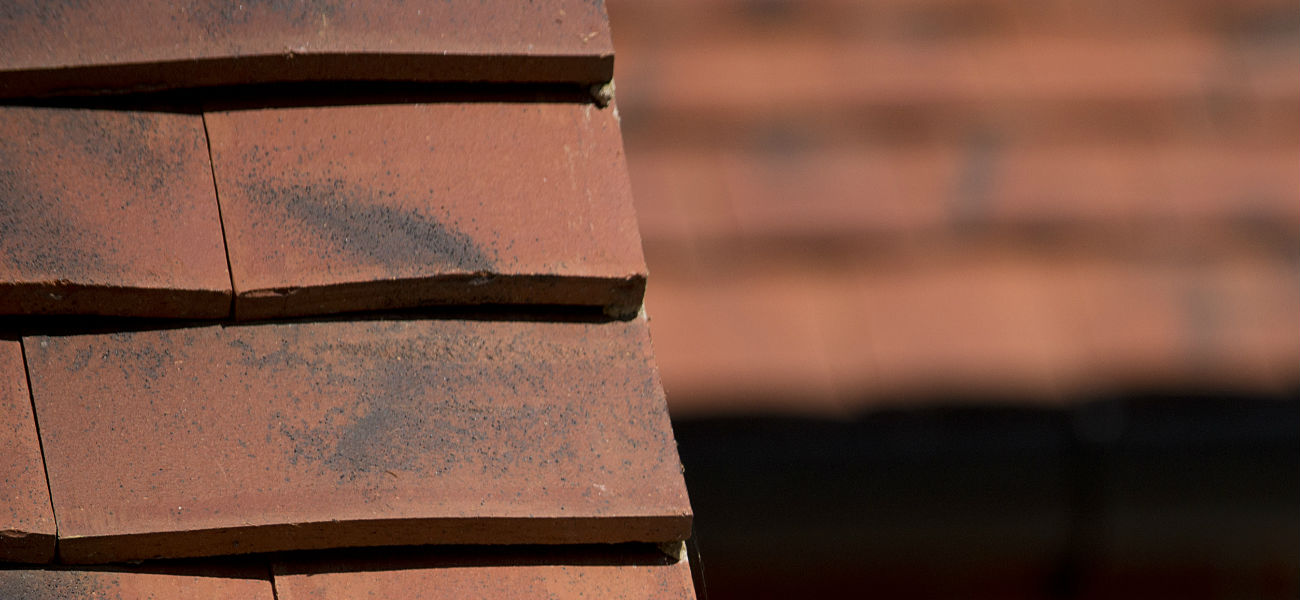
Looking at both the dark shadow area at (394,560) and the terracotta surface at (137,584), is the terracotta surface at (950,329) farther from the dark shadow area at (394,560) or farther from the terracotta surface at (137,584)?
the terracotta surface at (137,584)

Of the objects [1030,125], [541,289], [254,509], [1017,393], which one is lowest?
[1017,393]

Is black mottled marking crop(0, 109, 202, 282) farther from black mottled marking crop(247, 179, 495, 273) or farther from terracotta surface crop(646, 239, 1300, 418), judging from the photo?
terracotta surface crop(646, 239, 1300, 418)

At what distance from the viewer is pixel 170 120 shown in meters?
0.95

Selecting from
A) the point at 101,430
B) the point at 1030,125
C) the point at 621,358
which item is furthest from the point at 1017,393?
the point at 101,430

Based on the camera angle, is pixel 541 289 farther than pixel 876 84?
No

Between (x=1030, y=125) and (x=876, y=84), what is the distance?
28 centimetres

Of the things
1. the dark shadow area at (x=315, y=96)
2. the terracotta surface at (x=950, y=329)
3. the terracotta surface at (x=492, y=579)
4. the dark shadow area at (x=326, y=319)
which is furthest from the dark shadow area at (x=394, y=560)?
the terracotta surface at (x=950, y=329)

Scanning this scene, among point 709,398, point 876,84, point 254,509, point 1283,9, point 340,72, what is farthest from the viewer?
point 1283,9

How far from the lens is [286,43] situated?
958mm

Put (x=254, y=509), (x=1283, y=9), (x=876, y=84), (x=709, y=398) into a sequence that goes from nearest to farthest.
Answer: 1. (x=254, y=509)
2. (x=709, y=398)
3. (x=876, y=84)
4. (x=1283, y=9)

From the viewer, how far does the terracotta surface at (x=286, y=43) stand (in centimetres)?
94

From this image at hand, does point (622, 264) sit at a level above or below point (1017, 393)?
above

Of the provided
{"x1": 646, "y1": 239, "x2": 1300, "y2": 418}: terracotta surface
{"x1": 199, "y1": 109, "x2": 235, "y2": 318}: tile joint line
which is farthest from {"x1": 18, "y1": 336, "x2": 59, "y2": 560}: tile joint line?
{"x1": 646, "y1": 239, "x2": 1300, "y2": 418}: terracotta surface

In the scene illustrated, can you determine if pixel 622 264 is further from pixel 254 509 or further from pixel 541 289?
pixel 254 509
